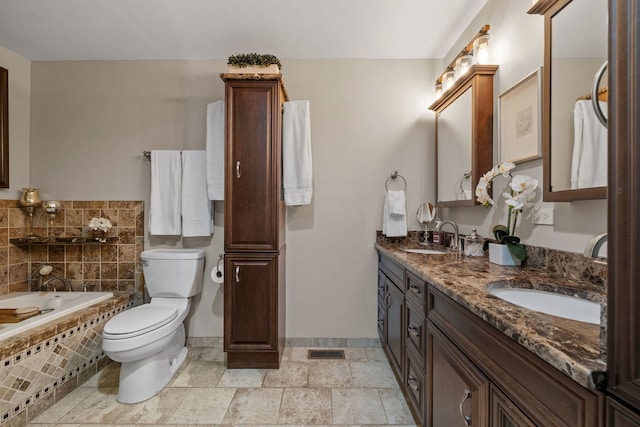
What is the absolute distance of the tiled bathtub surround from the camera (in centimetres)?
145

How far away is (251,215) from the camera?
1.98 m

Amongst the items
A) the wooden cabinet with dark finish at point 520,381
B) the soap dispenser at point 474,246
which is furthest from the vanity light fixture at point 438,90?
the wooden cabinet with dark finish at point 520,381

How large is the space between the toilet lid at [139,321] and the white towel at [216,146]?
90cm

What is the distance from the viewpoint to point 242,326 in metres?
1.98

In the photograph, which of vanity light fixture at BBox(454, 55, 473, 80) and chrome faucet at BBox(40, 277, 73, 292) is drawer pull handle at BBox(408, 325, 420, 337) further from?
chrome faucet at BBox(40, 277, 73, 292)

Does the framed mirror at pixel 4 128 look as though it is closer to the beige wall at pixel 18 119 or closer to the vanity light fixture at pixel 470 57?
the beige wall at pixel 18 119

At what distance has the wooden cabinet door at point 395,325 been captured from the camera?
1.66 meters

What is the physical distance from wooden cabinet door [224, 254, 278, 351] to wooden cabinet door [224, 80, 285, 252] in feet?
0.36

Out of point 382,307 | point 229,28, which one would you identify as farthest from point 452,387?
point 229,28

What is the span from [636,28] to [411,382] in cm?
159

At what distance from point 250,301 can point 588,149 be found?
197cm

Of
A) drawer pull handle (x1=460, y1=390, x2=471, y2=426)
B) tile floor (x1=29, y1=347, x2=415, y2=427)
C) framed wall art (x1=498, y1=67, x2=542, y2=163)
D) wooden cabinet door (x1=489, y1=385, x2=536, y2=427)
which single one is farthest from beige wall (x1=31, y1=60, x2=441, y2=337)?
wooden cabinet door (x1=489, y1=385, x2=536, y2=427)

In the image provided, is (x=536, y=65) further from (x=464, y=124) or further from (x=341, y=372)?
(x=341, y=372)

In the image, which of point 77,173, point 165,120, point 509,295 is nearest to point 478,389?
point 509,295
